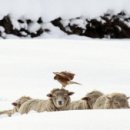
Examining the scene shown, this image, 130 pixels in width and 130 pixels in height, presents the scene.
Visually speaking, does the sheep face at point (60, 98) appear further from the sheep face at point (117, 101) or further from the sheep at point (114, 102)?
the sheep face at point (117, 101)

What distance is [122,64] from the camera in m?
9.52

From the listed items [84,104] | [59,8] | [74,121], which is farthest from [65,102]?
[59,8]

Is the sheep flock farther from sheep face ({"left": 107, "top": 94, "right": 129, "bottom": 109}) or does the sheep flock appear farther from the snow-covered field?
the snow-covered field

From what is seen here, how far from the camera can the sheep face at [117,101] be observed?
16.0 feet

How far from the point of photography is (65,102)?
5234 millimetres

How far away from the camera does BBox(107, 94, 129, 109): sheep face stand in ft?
16.0

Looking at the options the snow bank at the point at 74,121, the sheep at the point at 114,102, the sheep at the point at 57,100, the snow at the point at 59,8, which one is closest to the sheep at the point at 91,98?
the sheep at the point at 57,100

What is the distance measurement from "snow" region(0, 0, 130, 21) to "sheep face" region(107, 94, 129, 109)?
28.2 feet

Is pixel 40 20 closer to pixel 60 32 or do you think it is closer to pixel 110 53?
pixel 60 32

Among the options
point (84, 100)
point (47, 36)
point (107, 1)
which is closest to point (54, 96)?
point (84, 100)

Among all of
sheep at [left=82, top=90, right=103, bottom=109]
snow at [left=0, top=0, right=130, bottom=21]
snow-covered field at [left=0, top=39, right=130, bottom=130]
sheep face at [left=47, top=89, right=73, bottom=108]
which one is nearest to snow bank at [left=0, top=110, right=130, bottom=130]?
snow-covered field at [left=0, top=39, right=130, bottom=130]

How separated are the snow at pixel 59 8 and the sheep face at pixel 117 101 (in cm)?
859

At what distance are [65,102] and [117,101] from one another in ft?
1.60

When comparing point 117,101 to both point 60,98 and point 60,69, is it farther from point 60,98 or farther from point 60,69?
point 60,69
